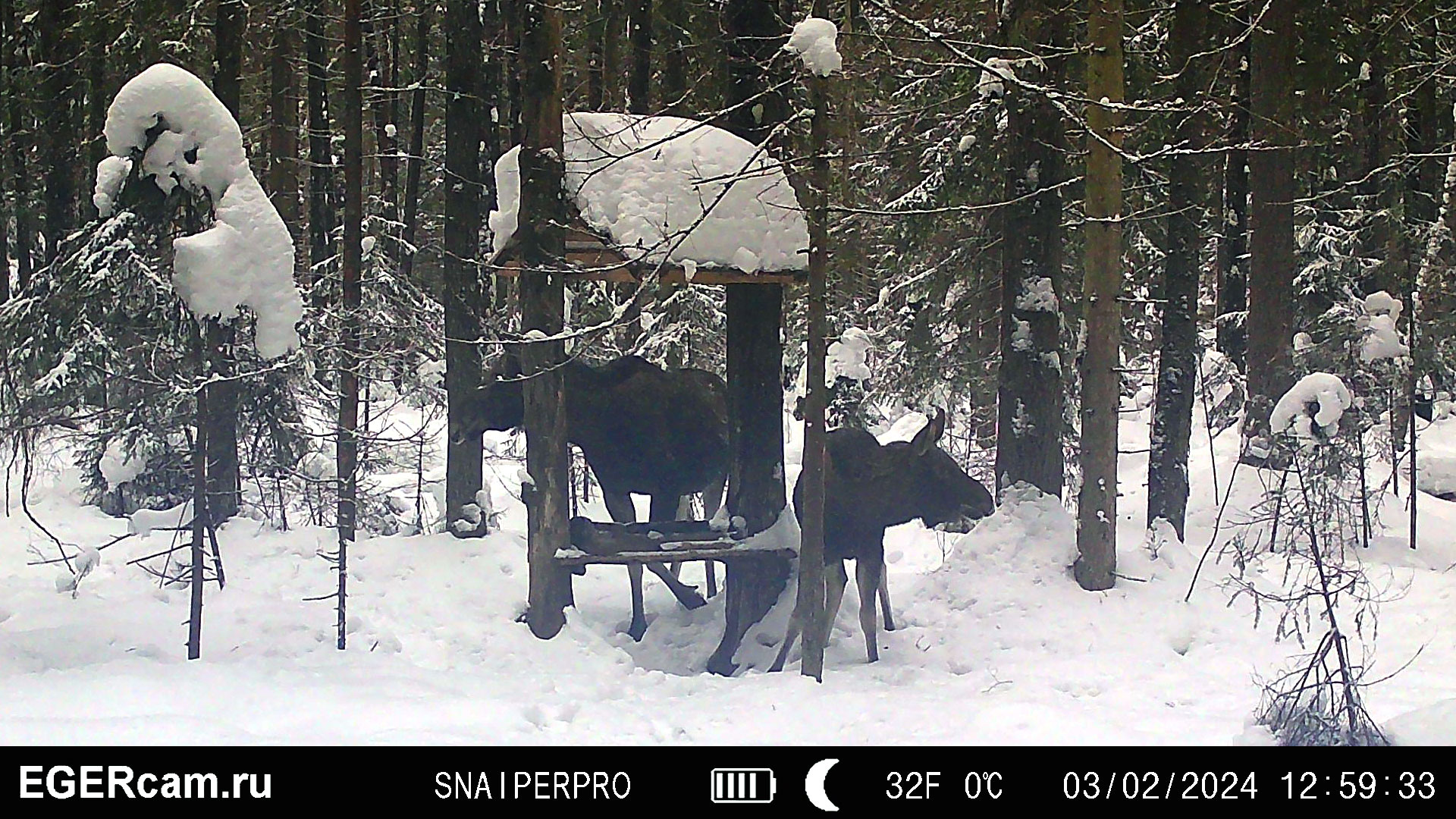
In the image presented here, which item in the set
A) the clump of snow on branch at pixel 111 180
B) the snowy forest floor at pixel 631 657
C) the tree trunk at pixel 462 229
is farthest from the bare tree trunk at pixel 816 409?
the clump of snow on branch at pixel 111 180

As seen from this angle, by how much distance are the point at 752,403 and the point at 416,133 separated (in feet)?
30.0

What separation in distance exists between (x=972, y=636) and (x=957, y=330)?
6875mm

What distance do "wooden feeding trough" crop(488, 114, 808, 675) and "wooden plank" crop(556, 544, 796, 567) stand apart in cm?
1

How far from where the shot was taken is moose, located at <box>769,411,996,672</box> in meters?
9.85

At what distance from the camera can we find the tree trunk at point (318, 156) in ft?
43.8

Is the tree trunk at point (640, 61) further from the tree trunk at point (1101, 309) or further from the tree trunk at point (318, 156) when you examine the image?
the tree trunk at point (1101, 309)

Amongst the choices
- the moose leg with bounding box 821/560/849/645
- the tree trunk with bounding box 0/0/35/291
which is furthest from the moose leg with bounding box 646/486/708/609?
the tree trunk with bounding box 0/0/35/291

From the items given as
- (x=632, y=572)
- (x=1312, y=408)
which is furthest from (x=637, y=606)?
(x=1312, y=408)

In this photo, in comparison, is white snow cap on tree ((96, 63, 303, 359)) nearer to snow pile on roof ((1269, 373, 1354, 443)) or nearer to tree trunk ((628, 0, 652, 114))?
snow pile on roof ((1269, 373, 1354, 443))

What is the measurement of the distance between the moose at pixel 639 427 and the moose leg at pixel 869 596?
175 centimetres

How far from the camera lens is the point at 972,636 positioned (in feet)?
32.3

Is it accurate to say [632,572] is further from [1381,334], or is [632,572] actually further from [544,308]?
[1381,334]

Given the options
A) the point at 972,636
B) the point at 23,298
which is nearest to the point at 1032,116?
the point at 972,636
